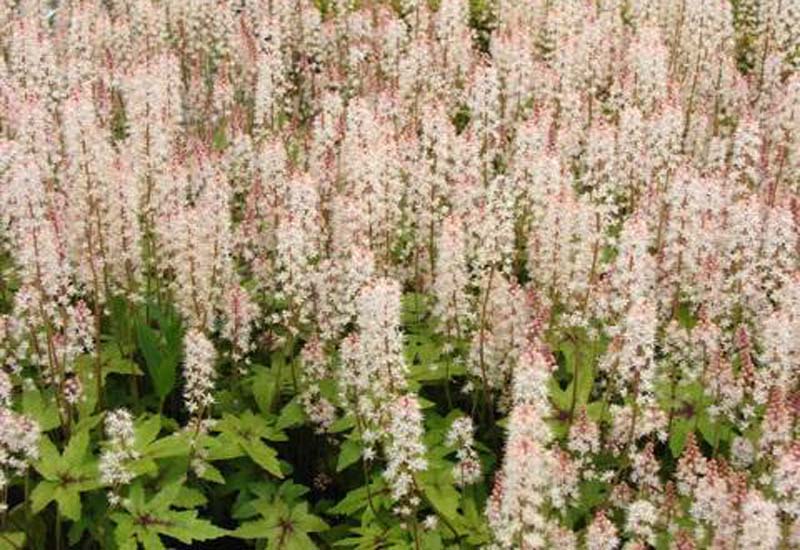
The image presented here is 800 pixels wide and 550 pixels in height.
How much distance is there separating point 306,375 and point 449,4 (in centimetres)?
519

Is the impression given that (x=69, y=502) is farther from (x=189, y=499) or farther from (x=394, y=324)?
(x=394, y=324)

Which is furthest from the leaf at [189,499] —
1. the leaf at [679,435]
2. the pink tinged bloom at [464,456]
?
the leaf at [679,435]

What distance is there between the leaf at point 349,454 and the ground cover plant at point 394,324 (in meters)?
0.01

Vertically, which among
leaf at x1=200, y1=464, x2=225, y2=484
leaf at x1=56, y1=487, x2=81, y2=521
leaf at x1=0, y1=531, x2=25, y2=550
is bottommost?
leaf at x1=0, y1=531, x2=25, y2=550

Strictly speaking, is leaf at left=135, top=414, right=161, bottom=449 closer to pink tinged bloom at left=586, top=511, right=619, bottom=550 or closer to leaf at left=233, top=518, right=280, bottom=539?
leaf at left=233, top=518, right=280, bottom=539

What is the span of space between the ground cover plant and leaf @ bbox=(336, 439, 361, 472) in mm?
12

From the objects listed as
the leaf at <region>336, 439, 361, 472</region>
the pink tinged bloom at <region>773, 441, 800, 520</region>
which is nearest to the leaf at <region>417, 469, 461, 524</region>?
the leaf at <region>336, 439, 361, 472</region>

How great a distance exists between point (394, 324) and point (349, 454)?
0.95 metres

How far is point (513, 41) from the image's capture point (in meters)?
9.81

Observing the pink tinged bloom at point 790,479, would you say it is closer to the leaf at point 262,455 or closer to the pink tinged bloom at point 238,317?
the leaf at point 262,455

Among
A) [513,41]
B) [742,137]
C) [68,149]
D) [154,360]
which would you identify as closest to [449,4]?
[513,41]

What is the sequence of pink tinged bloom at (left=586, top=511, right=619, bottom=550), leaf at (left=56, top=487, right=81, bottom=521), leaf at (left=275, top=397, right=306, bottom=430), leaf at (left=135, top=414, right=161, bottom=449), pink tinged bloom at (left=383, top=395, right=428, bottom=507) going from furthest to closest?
leaf at (left=275, top=397, right=306, bottom=430), leaf at (left=135, top=414, right=161, bottom=449), leaf at (left=56, top=487, right=81, bottom=521), pink tinged bloom at (left=383, top=395, right=428, bottom=507), pink tinged bloom at (left=586, top=511, right=619, bottom=550)

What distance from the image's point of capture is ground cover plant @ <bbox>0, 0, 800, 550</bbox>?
18.9 feet

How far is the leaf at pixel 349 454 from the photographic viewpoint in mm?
6195
